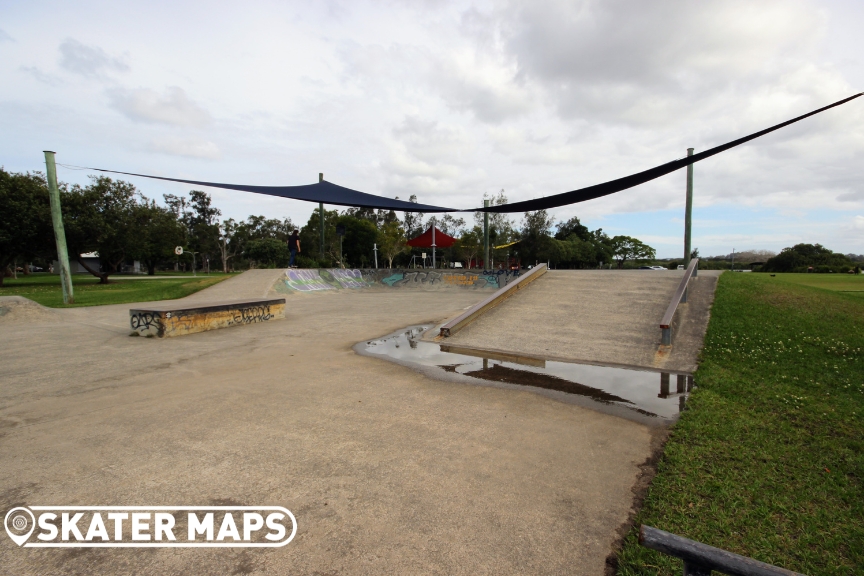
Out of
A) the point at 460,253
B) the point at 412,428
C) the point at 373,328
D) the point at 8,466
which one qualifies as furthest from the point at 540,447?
the point at 460,253

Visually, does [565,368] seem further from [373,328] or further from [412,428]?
[373,328]

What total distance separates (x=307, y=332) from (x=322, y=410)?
4600 millimetres

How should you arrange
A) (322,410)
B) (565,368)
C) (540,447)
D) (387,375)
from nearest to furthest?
(540,447)
(322,410)
(387,375)
(565,368)

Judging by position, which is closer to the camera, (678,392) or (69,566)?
(69,566)

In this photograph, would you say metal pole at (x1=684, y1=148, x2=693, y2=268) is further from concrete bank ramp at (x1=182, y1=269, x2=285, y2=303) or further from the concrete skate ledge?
concrete bank ramp at (x1=182, y1=269, x2=285, y2=303)

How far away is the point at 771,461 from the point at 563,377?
2.54 meters

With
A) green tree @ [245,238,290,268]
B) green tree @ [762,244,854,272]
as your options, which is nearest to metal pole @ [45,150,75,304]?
green tree @ [245,238,290,268]

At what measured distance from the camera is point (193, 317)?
27.2 ft

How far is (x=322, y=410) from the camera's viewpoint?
412 centimetres

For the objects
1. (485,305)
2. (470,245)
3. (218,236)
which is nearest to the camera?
(485,305)

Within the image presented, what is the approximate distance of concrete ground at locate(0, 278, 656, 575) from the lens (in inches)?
82.5

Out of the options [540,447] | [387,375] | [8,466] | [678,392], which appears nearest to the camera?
[8,466]

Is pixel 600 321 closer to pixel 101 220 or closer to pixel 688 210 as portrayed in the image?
pixel 688 210

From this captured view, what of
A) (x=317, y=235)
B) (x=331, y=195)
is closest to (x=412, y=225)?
(x=317, y=235)
